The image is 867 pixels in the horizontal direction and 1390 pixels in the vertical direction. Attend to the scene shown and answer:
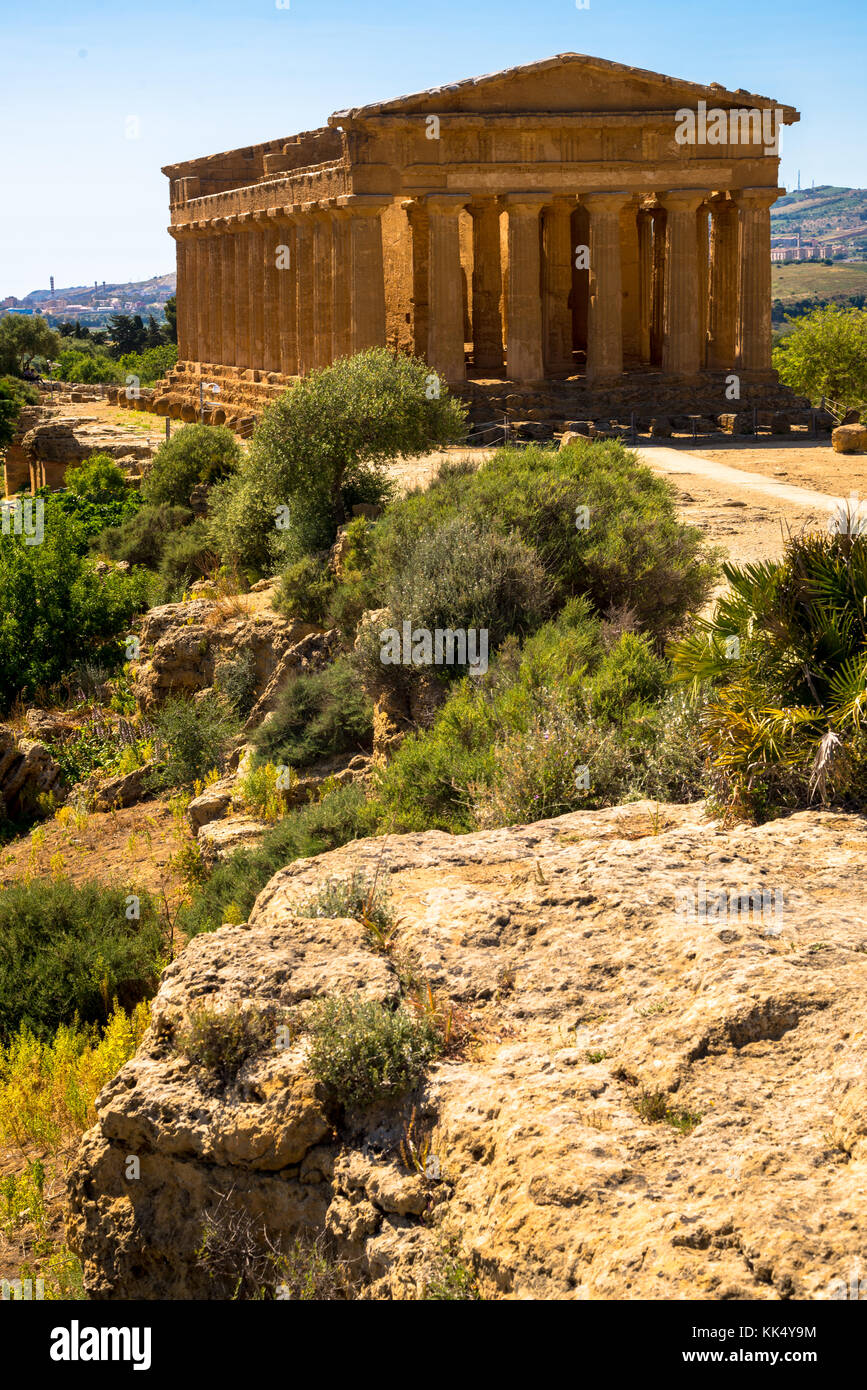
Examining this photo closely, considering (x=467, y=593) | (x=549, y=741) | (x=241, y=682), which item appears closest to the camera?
(x=549, y=741)

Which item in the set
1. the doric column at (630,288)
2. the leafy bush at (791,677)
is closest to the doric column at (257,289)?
the doric column at (630,288)

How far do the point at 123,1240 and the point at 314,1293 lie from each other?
129cm

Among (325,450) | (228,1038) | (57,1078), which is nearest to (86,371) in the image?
(325,450)

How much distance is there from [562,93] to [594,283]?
14.6 feet

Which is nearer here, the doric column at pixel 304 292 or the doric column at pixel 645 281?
the doric column at pixel 304 292

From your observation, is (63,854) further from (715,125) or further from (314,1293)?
(715,125)

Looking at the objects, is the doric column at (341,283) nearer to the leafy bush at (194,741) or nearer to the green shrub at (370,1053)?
the leafy bush at (194,741)

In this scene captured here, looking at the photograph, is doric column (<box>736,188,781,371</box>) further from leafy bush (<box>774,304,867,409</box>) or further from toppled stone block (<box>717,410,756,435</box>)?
leafy bush (<box>774,304,867,409</box>)

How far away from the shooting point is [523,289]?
3262cm

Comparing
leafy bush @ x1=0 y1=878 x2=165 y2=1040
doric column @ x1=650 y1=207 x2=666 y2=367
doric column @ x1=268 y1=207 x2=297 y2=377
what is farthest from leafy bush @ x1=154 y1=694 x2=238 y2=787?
doric column @ x1=650 y1=207 x2=666 y2=367

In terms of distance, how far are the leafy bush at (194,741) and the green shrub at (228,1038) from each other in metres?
11.5

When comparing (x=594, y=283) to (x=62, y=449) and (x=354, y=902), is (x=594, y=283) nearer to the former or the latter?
(x=62, y=449)

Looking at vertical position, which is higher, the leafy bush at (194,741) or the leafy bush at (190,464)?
the leafy bush at (190,464)

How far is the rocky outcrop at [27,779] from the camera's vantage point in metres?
19.1
